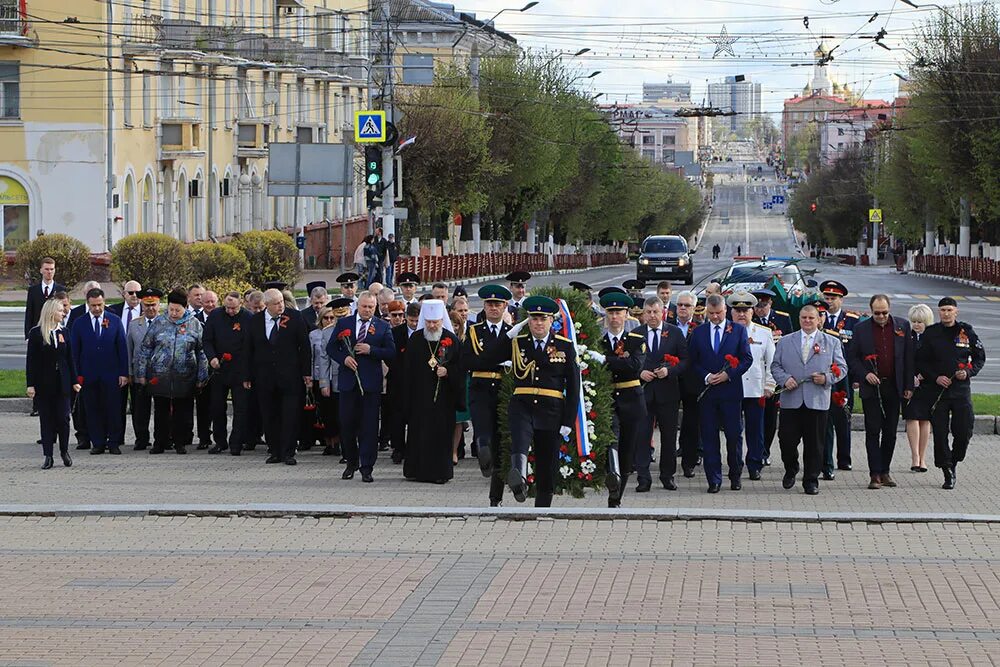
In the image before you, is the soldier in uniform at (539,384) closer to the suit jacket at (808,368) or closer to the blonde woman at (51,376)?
the suit jacket at (808,368)

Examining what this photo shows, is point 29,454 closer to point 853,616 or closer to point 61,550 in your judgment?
point 61,550

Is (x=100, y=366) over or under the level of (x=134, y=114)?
under

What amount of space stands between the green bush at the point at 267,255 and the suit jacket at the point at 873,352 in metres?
27.4

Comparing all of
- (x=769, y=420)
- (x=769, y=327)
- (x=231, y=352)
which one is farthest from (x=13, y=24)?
(x=769, y=420)

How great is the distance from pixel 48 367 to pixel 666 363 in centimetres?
583

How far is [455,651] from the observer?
8758 mm

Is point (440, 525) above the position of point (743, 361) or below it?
below

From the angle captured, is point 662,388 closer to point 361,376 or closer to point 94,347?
point 361,376

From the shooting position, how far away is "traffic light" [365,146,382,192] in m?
36.0

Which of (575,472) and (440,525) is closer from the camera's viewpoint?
(440,525)

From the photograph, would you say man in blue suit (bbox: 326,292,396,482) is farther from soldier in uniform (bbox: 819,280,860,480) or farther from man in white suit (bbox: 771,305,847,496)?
soldier in uniform (bbox: 819,280,860,480)

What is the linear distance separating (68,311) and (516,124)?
56027mm

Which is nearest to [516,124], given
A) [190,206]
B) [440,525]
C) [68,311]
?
[190,206]

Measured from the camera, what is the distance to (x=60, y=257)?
4228 cm
